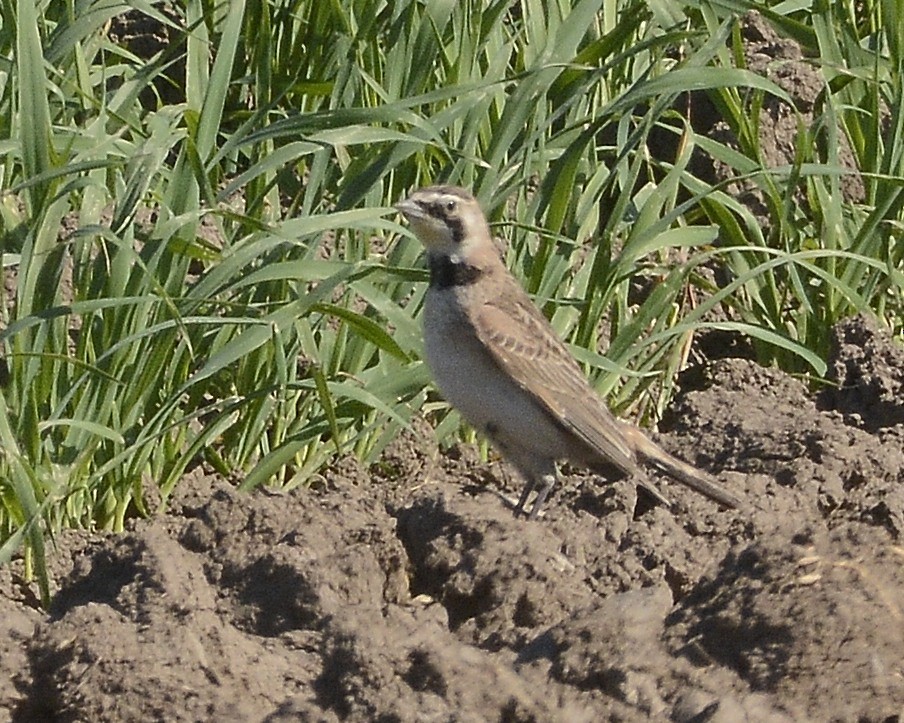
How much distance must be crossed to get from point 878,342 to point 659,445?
36.0 inches

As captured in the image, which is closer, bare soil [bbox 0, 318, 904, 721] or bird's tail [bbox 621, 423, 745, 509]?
bare soil [bbox 0, 318, 904, 721]

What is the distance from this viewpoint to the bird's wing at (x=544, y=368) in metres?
6.54

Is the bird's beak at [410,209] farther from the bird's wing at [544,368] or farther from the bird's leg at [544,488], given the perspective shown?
the bird's leg at [544,488]

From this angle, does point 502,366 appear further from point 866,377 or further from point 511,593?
point 511,593

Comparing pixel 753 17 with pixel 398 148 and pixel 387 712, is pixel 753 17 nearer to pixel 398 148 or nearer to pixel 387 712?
pixel 398 148

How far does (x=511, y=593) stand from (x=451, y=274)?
1.65 metres

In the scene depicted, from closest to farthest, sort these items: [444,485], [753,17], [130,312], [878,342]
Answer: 1. [130,312]
2. [444,485]
3. [878,342]
4. [753,17]

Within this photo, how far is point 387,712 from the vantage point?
429 centimetres

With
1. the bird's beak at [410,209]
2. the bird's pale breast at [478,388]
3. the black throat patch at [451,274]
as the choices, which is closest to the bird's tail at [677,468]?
the bird's pale breast at [478,388]

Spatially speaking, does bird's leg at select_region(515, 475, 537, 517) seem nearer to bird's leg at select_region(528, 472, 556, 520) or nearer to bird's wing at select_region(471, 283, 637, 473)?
bird's leg at select_region(528, 472, 556, 520)

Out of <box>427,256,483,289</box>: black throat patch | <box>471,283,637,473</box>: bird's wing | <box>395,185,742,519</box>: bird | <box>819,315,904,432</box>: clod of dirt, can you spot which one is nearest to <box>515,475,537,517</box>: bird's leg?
<box>395,185,742,519</box>: bird

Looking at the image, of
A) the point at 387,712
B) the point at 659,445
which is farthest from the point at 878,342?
the point at 387,712

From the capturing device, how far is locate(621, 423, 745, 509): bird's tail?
6074 millimetres

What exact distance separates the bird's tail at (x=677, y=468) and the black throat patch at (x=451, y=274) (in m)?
0.68
